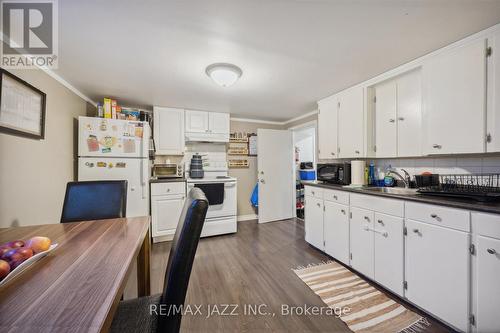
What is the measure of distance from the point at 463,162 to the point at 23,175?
3839mm

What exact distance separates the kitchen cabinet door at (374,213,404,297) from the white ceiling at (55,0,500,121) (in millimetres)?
1469

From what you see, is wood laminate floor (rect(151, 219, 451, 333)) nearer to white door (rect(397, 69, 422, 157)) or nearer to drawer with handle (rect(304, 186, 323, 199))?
drawer with handle (rect(304, 186, 323, 199))

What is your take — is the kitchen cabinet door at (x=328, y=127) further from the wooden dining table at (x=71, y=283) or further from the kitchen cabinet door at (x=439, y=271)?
the wooden dining table at (x=71, y=283)

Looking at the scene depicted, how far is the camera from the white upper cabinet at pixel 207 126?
10.9 ft

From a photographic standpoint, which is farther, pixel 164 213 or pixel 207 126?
pixel 207 126

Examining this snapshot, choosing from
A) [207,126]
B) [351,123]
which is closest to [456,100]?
[351,123]

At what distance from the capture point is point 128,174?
2.51 m

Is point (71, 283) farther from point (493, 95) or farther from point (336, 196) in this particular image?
point (493, 95)

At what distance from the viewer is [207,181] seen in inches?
119

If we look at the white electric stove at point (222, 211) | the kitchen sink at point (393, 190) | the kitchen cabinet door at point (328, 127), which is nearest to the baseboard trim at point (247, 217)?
the white electric stove at point (222, 211)

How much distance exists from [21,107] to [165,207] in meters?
1.81

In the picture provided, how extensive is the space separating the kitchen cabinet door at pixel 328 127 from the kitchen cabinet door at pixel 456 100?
0.98 m

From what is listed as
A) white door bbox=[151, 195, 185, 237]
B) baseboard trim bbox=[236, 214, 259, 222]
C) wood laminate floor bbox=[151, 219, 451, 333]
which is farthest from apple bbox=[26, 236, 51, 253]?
baseboard trim bbox=[236, 214, 259, 222]

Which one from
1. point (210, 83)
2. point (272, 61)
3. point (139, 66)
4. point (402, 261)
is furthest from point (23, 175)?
point (402, 261)
